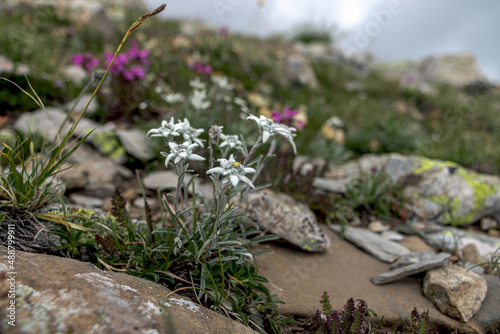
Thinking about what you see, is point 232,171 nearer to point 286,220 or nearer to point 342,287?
point 286,220

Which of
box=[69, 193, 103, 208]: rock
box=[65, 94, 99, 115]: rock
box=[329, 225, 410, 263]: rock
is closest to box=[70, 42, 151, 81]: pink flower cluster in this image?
box=[65, 94, 99, 115]: rock

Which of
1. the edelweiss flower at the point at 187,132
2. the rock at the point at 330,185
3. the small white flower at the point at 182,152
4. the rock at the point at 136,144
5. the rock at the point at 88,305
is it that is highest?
the edelweiss flower at the point at 187,132

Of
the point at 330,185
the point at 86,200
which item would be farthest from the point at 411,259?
the point at 86,200

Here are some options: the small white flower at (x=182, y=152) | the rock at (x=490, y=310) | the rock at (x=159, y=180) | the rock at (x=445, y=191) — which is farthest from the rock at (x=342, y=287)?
the rock at (x=159, y=180)

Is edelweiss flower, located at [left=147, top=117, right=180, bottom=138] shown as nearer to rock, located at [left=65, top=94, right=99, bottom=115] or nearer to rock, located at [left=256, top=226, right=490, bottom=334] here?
rock, located at [left=256, top=226, right=490, bottom=334]

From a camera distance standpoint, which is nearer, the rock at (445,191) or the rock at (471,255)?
the rock at (471,255)

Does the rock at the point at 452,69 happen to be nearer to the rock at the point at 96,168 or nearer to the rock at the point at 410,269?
the rock at the point at 410,269

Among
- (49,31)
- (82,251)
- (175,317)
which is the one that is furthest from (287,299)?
(49,31)
